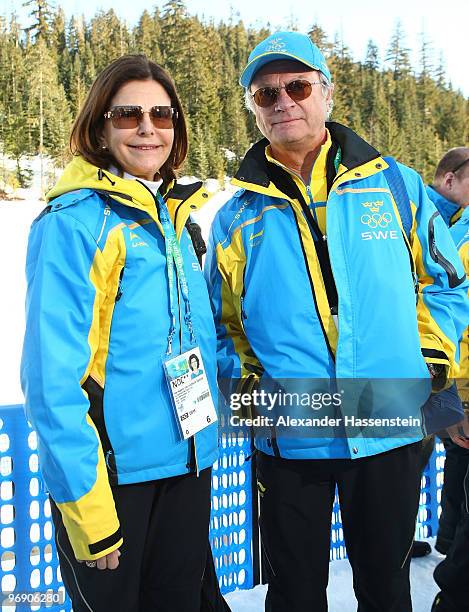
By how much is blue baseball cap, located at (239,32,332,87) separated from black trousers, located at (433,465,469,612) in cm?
171

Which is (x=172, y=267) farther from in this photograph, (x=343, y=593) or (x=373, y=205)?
(x=343, y=593)

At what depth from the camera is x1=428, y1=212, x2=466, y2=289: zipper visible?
2012 mm

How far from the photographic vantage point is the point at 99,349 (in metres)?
1.64

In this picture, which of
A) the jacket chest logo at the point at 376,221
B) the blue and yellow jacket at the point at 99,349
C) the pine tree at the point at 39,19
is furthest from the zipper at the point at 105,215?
the pine tree at the point at 39,19

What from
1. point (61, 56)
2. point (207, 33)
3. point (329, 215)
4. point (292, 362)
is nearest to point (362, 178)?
point (329, 215)

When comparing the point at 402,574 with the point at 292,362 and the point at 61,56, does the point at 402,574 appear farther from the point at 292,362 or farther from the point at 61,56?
the point at 61,56

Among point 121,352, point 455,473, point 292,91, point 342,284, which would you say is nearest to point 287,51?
point 292,91

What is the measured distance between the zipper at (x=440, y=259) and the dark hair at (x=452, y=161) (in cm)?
194

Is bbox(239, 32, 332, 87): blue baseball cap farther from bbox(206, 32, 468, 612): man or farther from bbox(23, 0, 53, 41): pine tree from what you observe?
bbox(23, 0, 53, 41): pine tree

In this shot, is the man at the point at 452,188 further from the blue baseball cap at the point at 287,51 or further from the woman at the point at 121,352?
the woman at the point at 121,352

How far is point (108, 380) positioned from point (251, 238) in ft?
2.29

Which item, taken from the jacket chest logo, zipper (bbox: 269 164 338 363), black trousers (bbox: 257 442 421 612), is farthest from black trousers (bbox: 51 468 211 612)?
the jacket chest logo

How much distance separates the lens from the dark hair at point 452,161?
3792 millimetres

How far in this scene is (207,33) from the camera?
65250 mm
